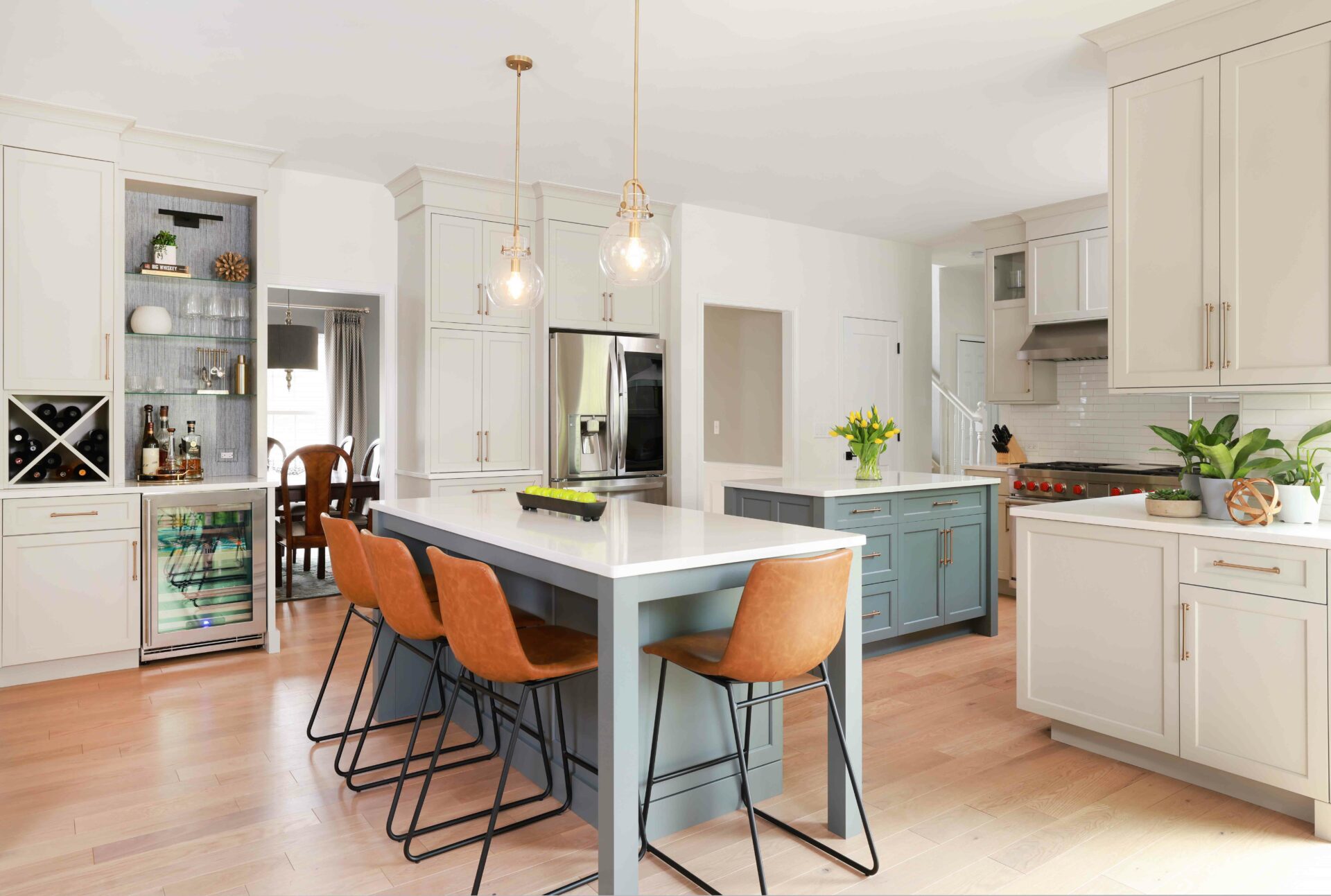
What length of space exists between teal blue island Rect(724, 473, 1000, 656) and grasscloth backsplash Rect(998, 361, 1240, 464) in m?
1.68

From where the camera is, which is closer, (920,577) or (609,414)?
(920,577)

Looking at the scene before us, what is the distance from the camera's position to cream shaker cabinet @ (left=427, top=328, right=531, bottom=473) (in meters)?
5.07

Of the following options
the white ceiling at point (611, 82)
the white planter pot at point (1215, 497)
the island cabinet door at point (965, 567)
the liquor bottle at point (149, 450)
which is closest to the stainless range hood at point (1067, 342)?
the white ceiling at point (611, 82)

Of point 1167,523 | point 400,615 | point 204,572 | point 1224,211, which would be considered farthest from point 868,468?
point 204,572

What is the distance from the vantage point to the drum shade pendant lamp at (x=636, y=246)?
9.14 ft

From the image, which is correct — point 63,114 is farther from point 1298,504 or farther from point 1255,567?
point 1298,504

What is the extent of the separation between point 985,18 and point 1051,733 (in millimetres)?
2782

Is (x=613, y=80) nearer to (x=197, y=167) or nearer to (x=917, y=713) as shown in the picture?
(x=197, y=167)

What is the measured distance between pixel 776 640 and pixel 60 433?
157 inches

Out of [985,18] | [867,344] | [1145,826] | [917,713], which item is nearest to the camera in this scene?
[1145,826]

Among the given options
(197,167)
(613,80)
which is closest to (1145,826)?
(613,80)

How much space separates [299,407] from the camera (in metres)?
8.48

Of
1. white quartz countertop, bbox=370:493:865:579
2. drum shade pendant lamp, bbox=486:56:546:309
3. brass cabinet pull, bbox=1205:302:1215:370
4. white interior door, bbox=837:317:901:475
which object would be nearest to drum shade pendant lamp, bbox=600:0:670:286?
drum shade pendant lamp, bbox=486:56:546:309

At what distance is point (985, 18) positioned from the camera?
3.19 metres
